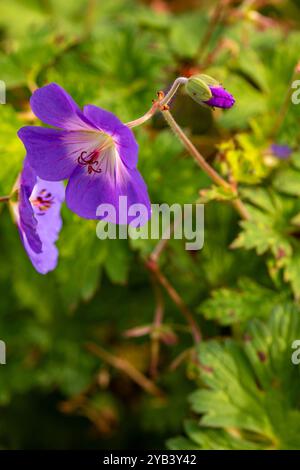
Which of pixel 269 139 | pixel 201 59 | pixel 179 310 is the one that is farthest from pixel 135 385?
pixel 201 59

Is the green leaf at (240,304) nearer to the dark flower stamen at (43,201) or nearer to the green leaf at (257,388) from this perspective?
the green leaf at (257,388)

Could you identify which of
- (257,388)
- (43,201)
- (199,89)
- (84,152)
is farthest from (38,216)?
(257,388)

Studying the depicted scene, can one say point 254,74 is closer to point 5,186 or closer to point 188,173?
point 188,173

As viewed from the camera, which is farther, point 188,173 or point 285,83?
point 285,83

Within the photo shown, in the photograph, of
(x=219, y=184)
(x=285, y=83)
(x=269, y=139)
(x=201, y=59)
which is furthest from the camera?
(x=201, y=59)

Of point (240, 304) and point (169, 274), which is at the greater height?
point (169, 274)

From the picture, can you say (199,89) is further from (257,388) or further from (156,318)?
(156,318)

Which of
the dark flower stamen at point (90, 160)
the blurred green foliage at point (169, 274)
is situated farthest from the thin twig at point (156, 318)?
the dark flower stamen at point (90, 160)
